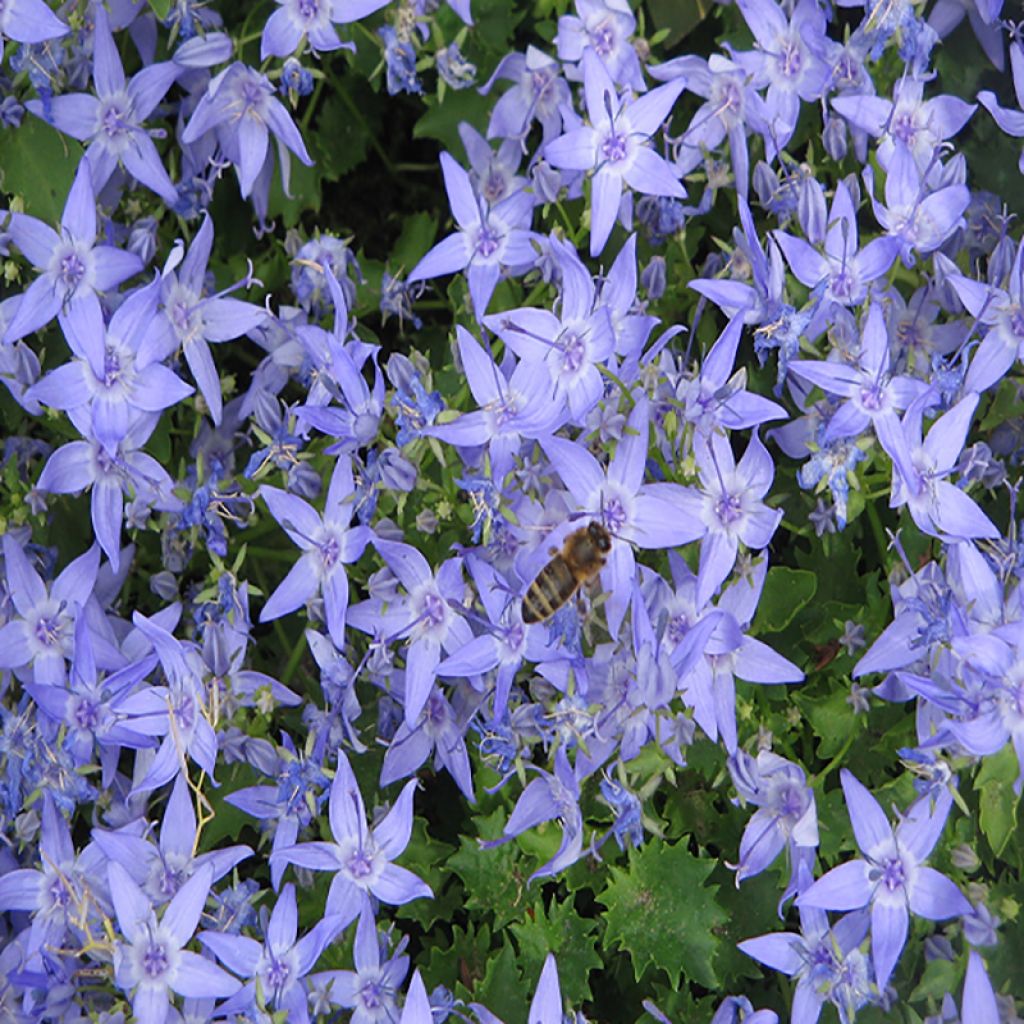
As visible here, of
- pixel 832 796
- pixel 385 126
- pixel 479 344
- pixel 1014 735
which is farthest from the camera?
pixel 385 126

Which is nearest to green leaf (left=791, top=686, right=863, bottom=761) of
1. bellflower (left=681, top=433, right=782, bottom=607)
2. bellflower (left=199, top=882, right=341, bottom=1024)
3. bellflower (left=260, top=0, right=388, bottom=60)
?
bellflower (left=681, top=433, right=782, bottom=607)

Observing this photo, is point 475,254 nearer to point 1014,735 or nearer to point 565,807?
point 565,807

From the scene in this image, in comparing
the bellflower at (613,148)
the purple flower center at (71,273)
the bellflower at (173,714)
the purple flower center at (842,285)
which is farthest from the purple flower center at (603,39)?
the bellflower at (173,714)

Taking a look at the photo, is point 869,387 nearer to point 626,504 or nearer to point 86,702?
point 626,504

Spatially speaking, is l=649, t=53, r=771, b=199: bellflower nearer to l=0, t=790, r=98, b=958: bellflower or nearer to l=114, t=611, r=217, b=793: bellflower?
l=114, t=611, r=217, b=793: bellflower

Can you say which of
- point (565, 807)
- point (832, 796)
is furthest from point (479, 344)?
point (832, 796)

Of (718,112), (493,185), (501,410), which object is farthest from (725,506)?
(493,185)
